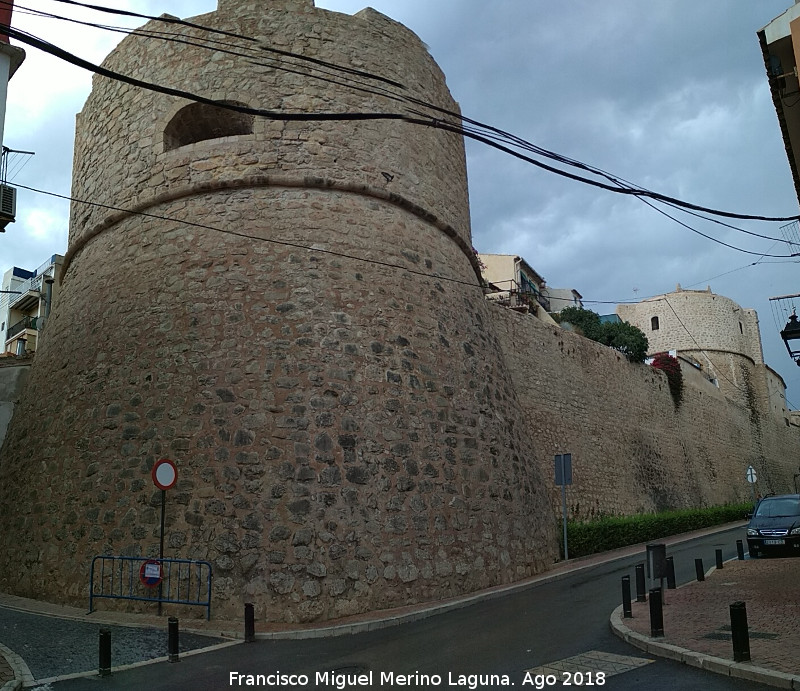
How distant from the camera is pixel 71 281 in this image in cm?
1217

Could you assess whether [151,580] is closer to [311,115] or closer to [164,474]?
[164,474]

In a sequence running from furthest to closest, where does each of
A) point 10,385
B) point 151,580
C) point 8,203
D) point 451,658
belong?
point 10,385
point 8,203
point 151,580
point 451,658

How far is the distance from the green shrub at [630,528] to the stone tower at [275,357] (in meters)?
2.08

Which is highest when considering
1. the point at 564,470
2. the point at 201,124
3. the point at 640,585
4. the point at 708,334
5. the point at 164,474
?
the point at 708,334

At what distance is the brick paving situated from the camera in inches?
231

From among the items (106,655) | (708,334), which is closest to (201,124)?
(106,655)

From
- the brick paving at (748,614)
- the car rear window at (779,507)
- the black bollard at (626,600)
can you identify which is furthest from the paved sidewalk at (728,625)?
the car rear window at (779,507)

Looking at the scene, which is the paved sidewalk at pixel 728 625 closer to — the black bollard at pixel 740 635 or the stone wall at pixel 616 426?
the black bollard at pixel 740 635

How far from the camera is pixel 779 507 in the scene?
13.8 metres

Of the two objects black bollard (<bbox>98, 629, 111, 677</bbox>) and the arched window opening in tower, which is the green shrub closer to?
black bollard (<bbox>98, 629, 111, 677</bbox>)

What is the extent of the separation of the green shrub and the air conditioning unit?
11459 mm

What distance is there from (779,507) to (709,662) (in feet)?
31.8

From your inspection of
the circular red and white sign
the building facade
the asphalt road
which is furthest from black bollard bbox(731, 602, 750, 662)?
the building facade

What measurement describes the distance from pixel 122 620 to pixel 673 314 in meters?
43.2
